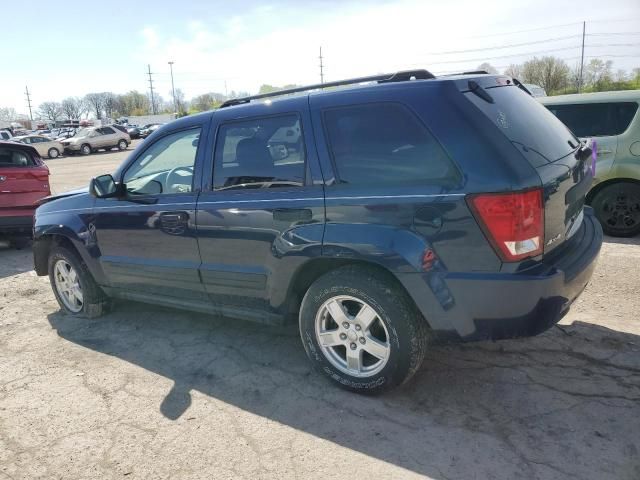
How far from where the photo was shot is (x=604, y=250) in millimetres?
5641

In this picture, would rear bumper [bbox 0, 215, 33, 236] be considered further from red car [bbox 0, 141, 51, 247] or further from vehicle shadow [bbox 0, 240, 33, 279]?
vehicle shadow [bbox 0, 240, 33, 279]

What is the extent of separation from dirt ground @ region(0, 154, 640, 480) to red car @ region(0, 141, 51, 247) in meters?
3.91

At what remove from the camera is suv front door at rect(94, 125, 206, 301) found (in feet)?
A: 11.9

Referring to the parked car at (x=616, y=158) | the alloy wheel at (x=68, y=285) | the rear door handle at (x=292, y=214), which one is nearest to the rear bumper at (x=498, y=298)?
the rear door handle at (x=292, y=214)

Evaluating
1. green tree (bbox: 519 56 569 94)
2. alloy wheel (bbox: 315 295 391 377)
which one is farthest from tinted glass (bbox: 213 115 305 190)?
green tree (bbox: 519 56 569 94)

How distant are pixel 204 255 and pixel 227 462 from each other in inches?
57.6

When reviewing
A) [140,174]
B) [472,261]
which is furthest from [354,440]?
[140,174]

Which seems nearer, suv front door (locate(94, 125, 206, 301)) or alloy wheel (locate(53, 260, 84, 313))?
suv front door (locate(94, 125, 206, 301))

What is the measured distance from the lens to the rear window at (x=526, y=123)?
2664 millimetres

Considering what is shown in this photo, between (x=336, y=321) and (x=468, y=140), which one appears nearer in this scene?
(x=468, y=140)

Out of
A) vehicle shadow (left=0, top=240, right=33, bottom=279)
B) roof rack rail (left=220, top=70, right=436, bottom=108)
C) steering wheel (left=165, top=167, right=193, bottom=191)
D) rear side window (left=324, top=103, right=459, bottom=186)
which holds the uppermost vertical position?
roof rack rail (left=220, top=70, right=436, bottom=108)

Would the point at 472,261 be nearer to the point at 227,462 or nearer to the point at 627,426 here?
the point at 627,426

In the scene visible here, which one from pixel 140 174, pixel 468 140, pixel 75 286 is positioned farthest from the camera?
pixel 75 286

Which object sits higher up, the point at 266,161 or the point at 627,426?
the point at 266,161
